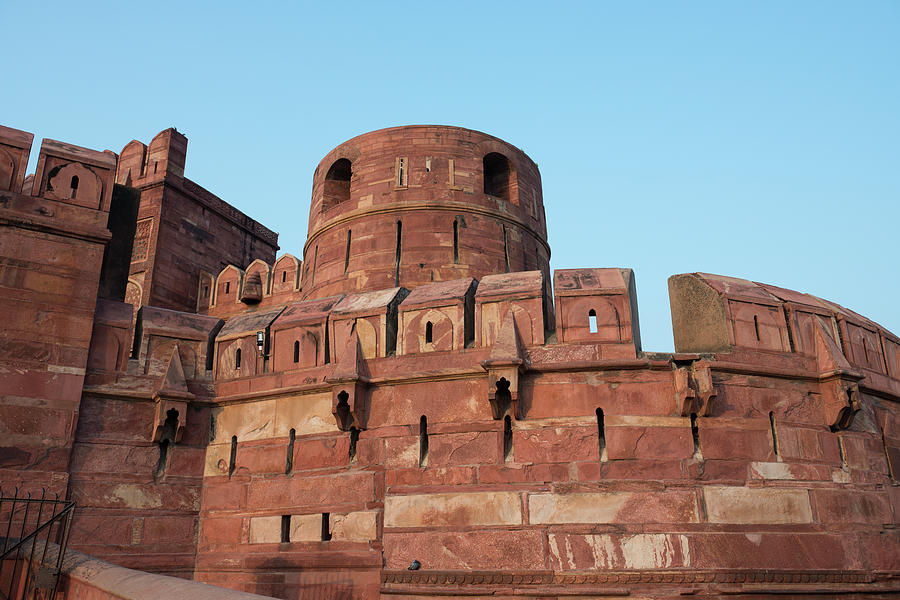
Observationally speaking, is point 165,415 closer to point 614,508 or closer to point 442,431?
point 442,431

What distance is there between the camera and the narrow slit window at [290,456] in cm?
866

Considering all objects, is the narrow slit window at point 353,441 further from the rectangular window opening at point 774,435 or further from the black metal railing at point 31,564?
the rectangular window opening at point 774,435

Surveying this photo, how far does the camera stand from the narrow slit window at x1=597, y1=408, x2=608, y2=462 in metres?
7.53

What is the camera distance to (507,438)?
7.77 m

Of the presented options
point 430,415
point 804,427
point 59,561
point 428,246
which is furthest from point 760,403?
point 59,561

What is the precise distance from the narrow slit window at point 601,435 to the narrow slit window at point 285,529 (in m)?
3.61

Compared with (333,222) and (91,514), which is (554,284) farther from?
(91,514)

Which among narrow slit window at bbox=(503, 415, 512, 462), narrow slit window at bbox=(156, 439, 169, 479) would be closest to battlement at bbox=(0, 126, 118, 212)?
narrow slit window at bbox=(156, 439, 169, 479)

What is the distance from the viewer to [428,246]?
11.4 meters

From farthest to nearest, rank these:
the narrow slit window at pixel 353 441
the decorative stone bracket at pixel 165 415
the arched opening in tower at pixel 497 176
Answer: the arched opening in tower at pixel 497 176, the decorative stone bracket at pixel 165 415, the narrow slit window at pixel 353 441

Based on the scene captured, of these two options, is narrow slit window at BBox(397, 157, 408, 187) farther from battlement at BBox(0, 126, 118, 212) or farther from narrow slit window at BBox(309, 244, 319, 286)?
battlement at BBox(0, 126, 118, 212)

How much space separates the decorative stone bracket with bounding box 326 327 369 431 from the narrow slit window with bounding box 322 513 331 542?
97 centimetres

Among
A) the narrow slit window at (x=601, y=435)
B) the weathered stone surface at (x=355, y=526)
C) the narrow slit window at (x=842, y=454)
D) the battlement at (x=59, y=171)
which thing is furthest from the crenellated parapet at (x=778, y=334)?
the battlement at (x=59, y=171)

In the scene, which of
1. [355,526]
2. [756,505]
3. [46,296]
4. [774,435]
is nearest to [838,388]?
[774,435]
